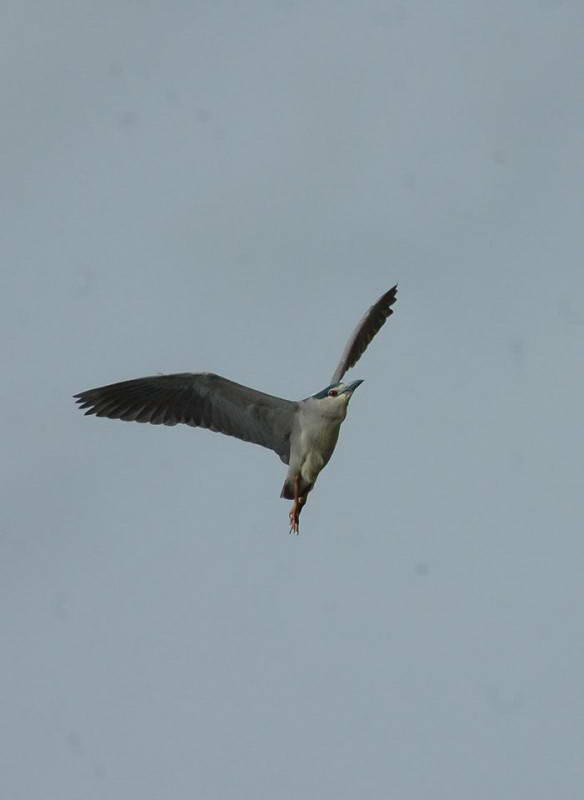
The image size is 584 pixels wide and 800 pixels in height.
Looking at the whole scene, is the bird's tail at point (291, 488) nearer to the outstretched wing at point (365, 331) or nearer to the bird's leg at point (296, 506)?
the bird's leg at point (296, 506)

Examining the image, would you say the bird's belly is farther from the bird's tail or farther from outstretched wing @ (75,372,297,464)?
outstretched wing @ (75,372,297,464)

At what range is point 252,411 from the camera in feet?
57.9

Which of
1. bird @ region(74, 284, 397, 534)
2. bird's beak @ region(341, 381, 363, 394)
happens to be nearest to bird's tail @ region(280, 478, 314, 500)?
bird @ region(74, 284, 397, 534)

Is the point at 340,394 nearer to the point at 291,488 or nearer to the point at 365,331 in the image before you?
the point at 291,488

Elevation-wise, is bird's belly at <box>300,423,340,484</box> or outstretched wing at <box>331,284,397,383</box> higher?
outstretched wing at <box>331,284,397,383</box>

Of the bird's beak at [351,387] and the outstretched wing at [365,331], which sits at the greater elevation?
the outstretched wing at [365,331]

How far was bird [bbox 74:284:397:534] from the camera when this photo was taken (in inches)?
663

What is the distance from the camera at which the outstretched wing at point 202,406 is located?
17.5 m

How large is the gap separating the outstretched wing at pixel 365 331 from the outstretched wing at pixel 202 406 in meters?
1.00

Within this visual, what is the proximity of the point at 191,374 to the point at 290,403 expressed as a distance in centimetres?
116

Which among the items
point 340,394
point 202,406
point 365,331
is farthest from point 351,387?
point 365,331

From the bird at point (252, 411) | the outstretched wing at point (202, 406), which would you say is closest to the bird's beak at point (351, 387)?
the bird at point (252, 411)

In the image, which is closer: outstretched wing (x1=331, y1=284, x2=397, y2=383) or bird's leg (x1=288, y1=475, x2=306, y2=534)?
bird's leg (x1=288, y1=475, x2=306, y2=534)

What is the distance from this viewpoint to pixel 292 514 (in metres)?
17.0
